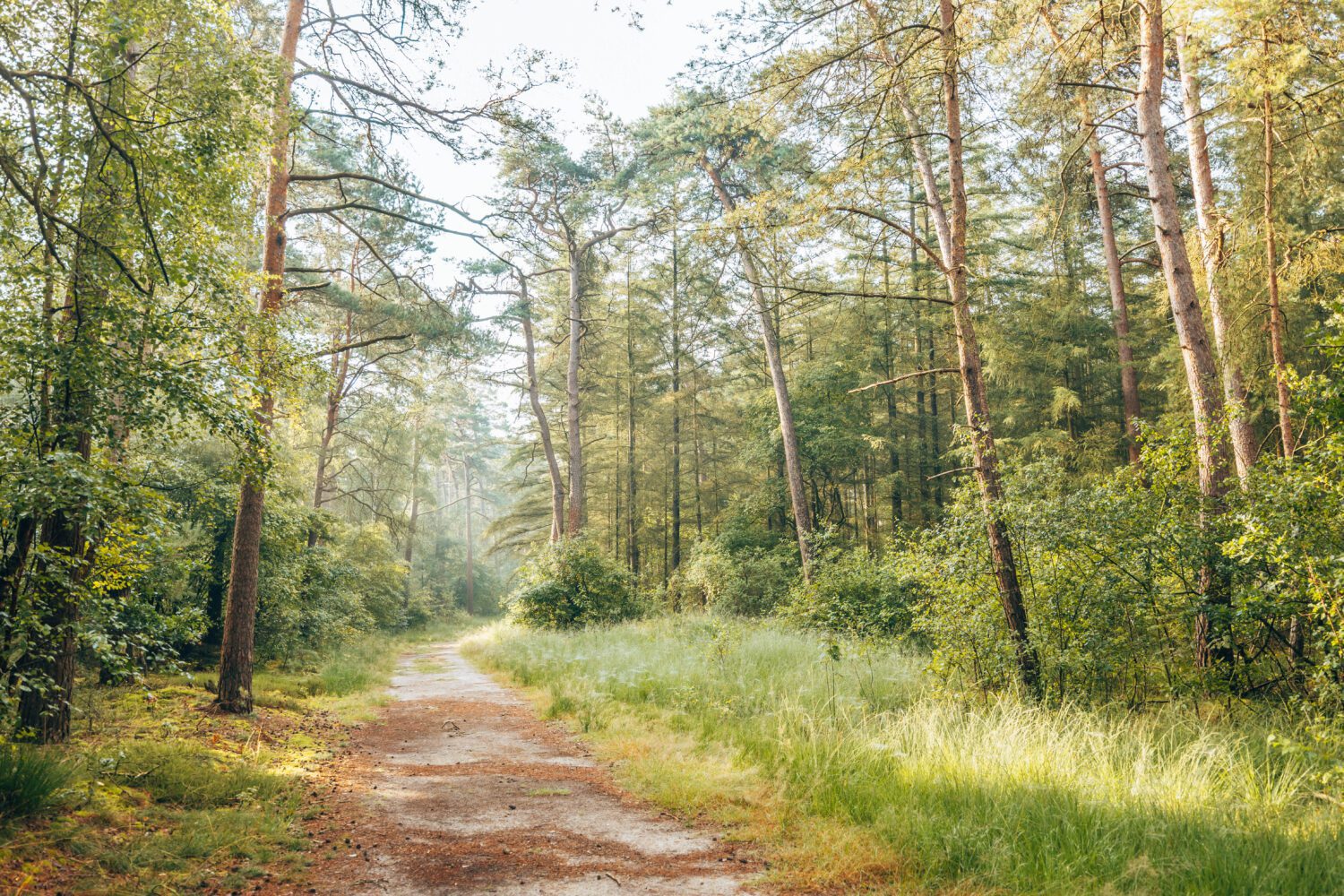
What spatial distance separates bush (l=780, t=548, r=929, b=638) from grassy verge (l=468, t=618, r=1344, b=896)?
6.40m

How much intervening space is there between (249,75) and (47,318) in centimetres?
257

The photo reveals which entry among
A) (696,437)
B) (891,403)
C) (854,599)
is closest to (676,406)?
(696,437)

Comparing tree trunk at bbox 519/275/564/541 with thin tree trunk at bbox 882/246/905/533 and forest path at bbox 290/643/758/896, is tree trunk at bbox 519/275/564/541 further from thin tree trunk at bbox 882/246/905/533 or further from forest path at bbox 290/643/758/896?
forest path at bbox 290/643/758/896

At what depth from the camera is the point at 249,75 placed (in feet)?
19.4

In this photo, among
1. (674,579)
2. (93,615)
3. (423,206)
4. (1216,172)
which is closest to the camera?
(93,615)

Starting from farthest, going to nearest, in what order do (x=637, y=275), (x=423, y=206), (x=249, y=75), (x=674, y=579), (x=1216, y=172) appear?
(x=637, y=275) → (x=674, y=579) → (x=1216, y=172) → (x=423, y=206) → (x=249, y=75)

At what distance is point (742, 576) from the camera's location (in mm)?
20969

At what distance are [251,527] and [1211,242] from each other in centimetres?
1215

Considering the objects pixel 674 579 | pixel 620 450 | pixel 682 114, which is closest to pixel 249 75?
pixel 682 114

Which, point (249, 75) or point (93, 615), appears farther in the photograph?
point (249, 75)

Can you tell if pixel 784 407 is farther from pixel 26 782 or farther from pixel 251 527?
pixel 26 782

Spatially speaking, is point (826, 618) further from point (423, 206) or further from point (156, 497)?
point (156, 497)

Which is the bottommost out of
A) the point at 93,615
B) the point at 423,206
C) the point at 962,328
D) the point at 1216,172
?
the point at 93,615

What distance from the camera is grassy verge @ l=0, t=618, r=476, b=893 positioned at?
3.81 meters
